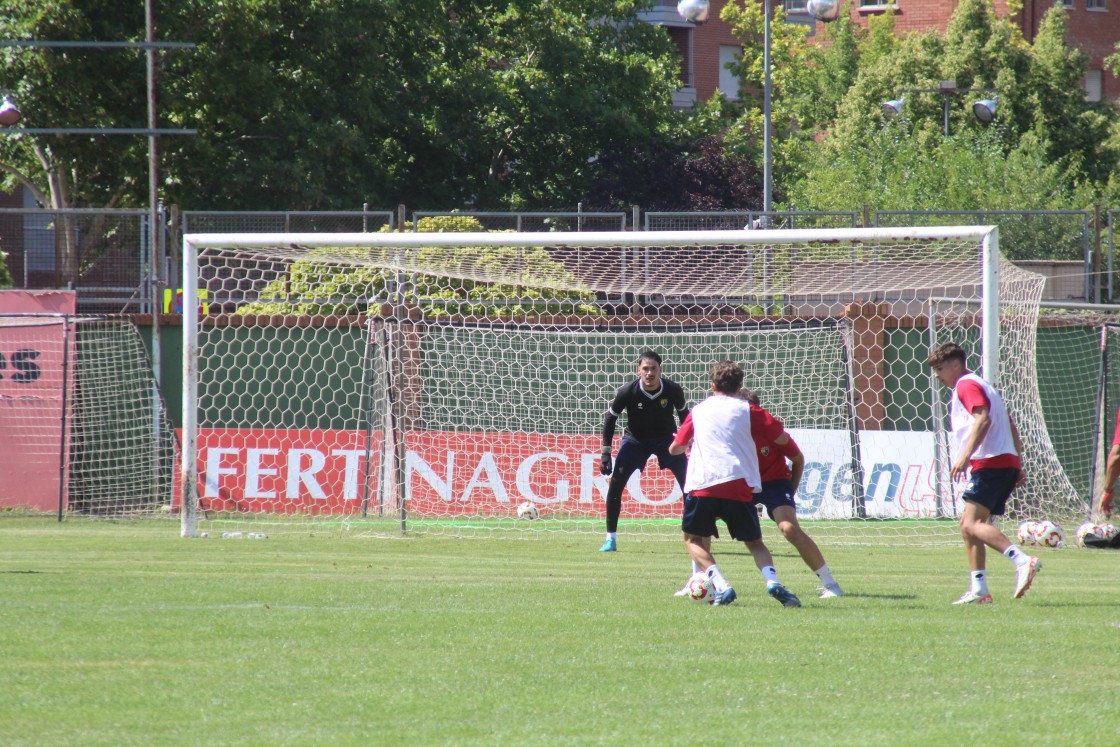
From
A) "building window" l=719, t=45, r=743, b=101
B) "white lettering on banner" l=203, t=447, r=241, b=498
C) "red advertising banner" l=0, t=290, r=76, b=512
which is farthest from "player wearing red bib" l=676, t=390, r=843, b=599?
"building window" l=719, t=45, r=743, b=101

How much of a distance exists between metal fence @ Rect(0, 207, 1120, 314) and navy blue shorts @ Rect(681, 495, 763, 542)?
9235mm

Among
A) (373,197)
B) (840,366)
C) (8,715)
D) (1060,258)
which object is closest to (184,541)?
(8,715)

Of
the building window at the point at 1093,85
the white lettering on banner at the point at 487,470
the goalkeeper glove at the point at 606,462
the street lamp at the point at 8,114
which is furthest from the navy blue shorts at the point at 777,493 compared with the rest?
the building window at the point at 1093,85

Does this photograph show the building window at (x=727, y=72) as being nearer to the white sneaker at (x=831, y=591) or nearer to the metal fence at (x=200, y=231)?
the metal fence at (x=200, y=231)

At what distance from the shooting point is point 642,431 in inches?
499

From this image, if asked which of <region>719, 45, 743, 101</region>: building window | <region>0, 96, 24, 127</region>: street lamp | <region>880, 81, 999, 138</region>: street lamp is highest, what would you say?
<region>719, 45, 743, 101</region>: building window

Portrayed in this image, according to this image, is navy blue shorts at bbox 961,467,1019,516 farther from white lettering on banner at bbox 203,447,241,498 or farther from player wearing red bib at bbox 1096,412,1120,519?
white lettering on banner at bbox 203,447,241,498

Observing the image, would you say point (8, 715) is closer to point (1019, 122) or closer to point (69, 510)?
point (69, 510)

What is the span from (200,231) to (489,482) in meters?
6.54

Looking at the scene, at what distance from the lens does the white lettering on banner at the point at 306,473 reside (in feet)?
54.9

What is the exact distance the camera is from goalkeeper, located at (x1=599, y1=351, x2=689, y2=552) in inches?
495

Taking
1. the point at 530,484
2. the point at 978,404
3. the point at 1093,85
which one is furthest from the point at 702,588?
the point at 1093,85

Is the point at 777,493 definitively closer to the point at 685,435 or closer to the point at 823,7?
the point at 685,435

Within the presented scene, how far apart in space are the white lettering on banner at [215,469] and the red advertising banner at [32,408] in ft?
5.97
